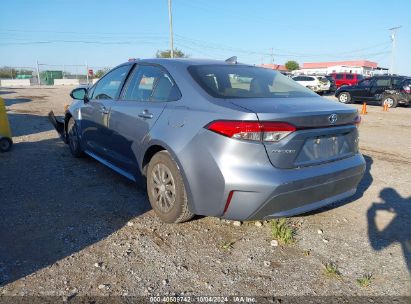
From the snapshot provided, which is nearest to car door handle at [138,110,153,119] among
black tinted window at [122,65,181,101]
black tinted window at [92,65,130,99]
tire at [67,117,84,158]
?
black tinted window at [122,65,181,101]

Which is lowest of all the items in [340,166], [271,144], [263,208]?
[263,208]

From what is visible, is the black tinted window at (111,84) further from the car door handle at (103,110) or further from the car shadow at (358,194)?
the car shadow at (358,194)

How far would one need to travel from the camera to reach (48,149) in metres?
6.71

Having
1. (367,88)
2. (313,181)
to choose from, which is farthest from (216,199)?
(367,88)

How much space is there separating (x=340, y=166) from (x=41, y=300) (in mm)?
2634

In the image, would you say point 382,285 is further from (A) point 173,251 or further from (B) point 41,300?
(B) point 41,300

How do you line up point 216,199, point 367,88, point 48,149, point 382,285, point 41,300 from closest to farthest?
point 41,300
point 382,285
point 216,199
point 48,149
point 367,88

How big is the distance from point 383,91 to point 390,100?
0.57 metres

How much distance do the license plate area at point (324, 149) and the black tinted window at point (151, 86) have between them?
1.27 m

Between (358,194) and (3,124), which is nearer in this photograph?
(358,194)

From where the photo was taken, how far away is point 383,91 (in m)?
18.1

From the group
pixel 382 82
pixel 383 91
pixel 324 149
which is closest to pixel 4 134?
pixel 324 149

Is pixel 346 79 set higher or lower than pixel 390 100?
higher

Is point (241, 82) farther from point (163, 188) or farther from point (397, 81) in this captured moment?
point (397, 81)
